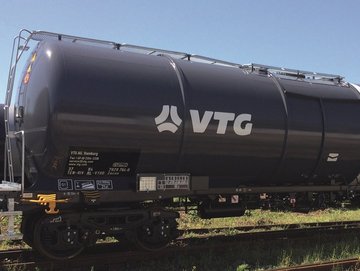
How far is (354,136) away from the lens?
1023 centimetres

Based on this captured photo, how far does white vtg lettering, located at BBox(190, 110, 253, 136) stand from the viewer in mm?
8148

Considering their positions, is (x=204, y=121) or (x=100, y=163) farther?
(x=204, y=121)

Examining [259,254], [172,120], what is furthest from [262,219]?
[172,120]

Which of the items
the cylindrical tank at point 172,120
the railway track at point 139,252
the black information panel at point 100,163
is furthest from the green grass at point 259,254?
the black information panel at point 100,163

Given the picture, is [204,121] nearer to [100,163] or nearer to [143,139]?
[143,139]

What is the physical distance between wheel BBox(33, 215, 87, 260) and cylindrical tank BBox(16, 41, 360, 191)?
0.73 metres

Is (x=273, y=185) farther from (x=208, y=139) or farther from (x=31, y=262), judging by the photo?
(x=31, y=262)

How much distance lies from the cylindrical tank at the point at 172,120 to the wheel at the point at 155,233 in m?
0.94

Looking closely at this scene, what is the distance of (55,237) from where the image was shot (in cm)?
749

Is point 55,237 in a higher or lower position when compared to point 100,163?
lower

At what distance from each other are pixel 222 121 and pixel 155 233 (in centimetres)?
229

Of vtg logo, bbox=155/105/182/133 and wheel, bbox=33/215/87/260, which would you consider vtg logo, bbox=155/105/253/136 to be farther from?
wheel, bbox=33/215/87/260

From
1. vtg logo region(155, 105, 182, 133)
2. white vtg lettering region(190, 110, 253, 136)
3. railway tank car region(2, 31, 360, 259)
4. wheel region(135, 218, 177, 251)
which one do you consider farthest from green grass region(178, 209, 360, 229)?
vtg logo region(155, 105, 182, 133)

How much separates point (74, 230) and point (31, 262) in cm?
86
